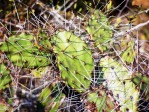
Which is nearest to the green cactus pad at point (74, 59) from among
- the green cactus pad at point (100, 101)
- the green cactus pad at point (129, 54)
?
the green cactus pad at point (100, 101)

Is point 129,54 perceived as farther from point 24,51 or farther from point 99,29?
point 24,51

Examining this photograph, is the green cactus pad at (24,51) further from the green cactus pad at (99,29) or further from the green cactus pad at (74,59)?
the green cactus pad at (99,29)

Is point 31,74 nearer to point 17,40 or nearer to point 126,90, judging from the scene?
point 17,40

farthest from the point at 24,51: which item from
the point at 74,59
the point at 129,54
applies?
the point at 129,54

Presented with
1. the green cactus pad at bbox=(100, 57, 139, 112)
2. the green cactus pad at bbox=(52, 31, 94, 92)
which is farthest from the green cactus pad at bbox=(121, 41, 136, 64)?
the green cactus pad at bbox=(52, 31, 94, 92)

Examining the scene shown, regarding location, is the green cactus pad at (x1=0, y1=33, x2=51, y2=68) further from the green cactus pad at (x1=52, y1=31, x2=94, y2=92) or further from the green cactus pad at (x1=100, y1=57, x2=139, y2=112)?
the green cactus pad at (x1=100, y1=57, x2=139, y2=112)

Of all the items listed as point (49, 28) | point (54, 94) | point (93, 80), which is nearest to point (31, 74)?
point (54, 94)
